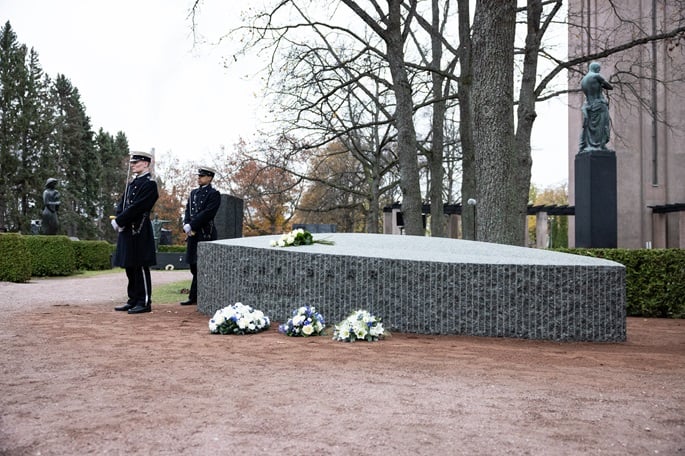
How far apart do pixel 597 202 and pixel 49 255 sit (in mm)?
14953

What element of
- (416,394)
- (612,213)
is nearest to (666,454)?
(416,394)

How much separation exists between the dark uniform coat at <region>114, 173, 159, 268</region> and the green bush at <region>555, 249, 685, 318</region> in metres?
7.36

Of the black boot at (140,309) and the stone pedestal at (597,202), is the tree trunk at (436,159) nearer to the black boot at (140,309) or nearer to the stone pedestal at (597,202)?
the stone pedestal at (597,202)

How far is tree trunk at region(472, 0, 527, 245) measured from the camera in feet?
30.5

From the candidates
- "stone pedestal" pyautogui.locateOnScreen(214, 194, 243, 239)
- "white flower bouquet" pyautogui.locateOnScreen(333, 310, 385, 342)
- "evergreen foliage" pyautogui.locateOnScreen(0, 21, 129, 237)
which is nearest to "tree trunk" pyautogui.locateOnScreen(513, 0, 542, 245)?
"stone pedestal" pyautogui.locateOnScreen(214, 194, 243, 239)

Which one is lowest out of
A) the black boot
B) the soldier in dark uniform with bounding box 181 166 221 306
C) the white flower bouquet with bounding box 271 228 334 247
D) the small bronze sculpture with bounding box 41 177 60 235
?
the black boot

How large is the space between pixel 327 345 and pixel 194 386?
2028 millimetres

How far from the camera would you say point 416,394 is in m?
3.87

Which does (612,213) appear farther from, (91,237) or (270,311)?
(91,237)

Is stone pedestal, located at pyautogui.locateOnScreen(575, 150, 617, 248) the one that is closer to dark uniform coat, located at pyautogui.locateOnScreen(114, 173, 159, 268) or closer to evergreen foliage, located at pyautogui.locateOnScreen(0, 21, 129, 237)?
dark uniform coat, located at pyautogui.locateOnScreen(114, 173, 159, 268)

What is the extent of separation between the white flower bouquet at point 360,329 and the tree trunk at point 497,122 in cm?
368

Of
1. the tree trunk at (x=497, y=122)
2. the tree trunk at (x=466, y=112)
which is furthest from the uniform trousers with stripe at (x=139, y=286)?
the tree trunk at (x=466, y=112)

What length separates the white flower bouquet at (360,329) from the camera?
242 inches

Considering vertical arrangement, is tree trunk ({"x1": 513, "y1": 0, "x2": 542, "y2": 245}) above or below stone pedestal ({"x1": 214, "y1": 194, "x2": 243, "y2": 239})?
above
